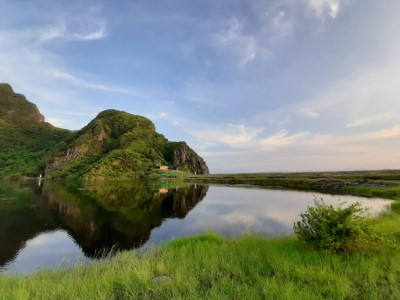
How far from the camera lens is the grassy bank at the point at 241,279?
8578 millimetres

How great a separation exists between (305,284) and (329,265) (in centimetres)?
215

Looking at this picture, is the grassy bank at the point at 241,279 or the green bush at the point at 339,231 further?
Answer: the green bush at the point at 339,231

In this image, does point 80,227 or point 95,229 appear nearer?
point 95,229

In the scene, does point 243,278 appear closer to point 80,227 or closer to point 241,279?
point 241,279

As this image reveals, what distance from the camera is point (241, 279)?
999 centimetres

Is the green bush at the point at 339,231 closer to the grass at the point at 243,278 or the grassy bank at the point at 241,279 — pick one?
the grass at the point at 243,278

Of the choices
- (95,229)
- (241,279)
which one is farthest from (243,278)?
(95,229)

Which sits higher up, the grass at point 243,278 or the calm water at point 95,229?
the grass at point 243,278

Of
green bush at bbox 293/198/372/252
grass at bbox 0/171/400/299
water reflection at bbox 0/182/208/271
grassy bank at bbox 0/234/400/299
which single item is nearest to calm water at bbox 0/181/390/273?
water reflection at bbox 0/182/208/271

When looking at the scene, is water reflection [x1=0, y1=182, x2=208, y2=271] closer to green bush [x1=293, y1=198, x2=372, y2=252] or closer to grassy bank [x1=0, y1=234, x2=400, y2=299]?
grassy bank [x1=0, y1=234, x2=400, y2=299]

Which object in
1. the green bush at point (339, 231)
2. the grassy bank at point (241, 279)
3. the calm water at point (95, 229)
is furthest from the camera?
the calm water at point (95, 229)

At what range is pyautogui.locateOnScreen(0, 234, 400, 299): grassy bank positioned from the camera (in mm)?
8578

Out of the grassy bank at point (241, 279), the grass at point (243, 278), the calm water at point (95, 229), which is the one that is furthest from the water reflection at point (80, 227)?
the grassy bank at point (241, 279)

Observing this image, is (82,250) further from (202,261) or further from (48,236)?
(202,261)
